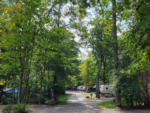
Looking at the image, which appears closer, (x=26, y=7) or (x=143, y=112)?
(x=26, y=7)

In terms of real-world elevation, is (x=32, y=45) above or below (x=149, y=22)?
below

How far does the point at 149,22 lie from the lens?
4344 mm

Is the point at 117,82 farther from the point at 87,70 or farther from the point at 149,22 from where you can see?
the point at 87,70

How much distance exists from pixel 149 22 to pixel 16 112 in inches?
246

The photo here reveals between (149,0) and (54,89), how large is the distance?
1364cm

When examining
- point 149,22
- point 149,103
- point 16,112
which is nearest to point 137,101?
point 149,103

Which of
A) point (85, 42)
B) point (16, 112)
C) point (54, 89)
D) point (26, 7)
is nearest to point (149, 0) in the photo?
point (26, 7)

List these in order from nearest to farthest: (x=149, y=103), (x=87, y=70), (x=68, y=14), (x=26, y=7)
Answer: (x=26, y=7) → (x=149, y=103) → (x=68, y=14) → (x=87, y=70)

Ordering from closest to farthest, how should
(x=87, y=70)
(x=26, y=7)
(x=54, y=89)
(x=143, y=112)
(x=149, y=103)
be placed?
(x=26, y=7)
(x=143, y=112)
(x=149, y=103)
(x=54, y=89)
(x=87, y=70)

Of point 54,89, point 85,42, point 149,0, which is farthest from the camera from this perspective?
point 85,42

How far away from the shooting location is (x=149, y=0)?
4141 millimetres

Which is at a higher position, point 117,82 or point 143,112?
point 117,82

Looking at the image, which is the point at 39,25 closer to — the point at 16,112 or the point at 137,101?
the point at 16,112

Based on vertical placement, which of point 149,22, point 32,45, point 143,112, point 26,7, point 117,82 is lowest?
point 143,112
